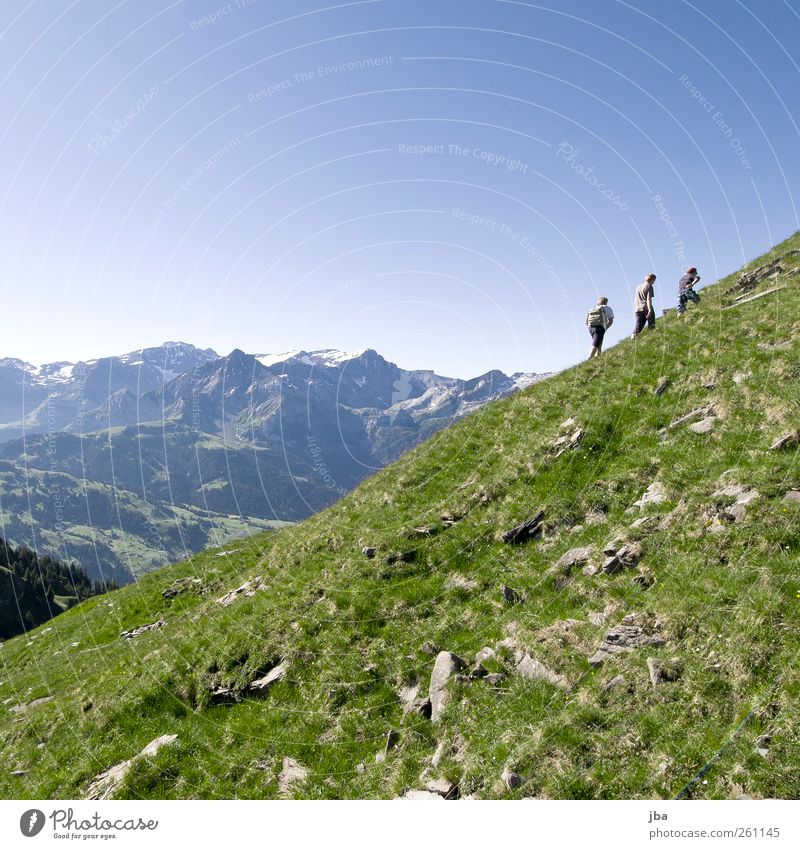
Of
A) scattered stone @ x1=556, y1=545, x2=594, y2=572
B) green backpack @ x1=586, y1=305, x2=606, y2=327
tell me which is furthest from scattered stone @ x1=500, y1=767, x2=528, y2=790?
green backpack @ x1=586, y1=305, x2=606, y2=327

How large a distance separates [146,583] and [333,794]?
29147 mm

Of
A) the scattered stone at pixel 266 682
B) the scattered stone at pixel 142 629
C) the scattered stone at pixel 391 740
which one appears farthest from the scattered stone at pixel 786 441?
the scattered stone at pixel 142 629

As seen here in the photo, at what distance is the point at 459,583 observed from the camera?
602 inches

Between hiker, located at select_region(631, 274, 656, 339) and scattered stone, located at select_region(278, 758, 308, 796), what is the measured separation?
1057 inches

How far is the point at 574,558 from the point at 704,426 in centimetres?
695

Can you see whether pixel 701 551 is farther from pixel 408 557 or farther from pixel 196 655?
pixel 196 655

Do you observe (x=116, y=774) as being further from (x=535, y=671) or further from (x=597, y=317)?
(x=597, y=317)

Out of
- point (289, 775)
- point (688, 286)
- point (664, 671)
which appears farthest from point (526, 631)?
point (688, 286)

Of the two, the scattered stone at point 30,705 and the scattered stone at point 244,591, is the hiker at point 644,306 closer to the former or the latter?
the scattered stone at point 244,591

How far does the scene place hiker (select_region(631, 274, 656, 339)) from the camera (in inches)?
1092

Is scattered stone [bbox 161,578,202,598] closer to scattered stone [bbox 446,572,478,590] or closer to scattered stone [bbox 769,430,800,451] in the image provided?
scattered stone [bbox 446,572,478,590]

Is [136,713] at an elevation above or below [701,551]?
below
